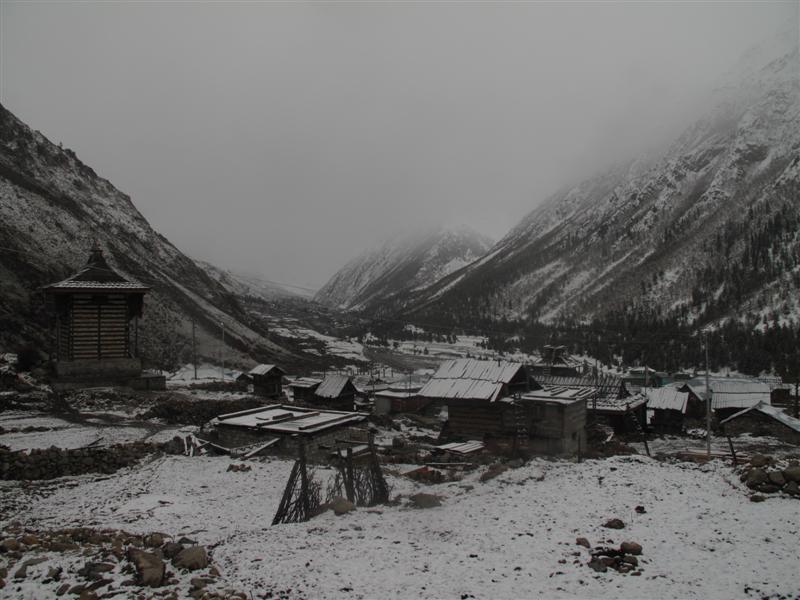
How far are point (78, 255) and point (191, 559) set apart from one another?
5324 cm

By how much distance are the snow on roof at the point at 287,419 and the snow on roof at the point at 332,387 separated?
15.8 m

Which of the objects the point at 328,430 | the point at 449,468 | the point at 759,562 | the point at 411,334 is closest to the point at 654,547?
the point at 759,562

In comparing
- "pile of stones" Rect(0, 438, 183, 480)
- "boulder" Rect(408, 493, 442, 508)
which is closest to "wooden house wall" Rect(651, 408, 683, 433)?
"boulder" Rect(408, 493, 442, 508)

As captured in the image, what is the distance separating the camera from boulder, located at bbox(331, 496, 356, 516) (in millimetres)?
14711

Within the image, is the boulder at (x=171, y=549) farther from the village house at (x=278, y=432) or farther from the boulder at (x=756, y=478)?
the boulder at (x=756, y=478)

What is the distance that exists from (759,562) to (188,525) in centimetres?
1329

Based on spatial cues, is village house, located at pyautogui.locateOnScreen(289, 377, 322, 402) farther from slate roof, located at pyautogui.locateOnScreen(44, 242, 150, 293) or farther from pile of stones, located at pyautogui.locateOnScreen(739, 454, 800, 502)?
pile of stones, located at pyautogui.locateOnScreen(739, 454, 800, 502)

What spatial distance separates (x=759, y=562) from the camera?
11.0 meters

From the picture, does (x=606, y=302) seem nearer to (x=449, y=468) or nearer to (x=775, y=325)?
(x=775, y=325)

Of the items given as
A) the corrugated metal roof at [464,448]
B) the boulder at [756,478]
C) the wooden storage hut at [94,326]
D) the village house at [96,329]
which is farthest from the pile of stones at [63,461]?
the boulder at [756,478]

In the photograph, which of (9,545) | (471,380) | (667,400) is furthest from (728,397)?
(9,545)

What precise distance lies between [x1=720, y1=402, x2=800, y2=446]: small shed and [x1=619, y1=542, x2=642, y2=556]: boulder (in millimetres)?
43426

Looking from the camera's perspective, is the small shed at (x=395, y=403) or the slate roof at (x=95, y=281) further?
the small shed at (x=395, y=403)

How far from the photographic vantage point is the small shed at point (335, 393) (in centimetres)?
4392
